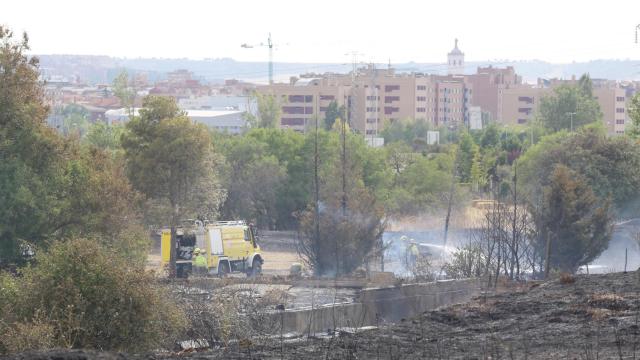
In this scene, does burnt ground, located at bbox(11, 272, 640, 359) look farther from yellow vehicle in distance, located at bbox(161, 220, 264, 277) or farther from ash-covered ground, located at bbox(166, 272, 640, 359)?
yellow vehicle in distance, located at bbox(161, 220, 264, 277)

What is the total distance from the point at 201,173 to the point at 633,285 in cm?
2644

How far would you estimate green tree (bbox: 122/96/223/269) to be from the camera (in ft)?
154

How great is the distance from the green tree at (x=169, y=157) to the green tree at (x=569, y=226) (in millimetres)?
12601

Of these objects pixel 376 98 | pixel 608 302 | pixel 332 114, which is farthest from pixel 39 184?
pixel 376 98

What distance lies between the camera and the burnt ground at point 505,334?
51.9 ft

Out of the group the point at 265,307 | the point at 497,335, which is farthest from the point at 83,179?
the point at 497,335

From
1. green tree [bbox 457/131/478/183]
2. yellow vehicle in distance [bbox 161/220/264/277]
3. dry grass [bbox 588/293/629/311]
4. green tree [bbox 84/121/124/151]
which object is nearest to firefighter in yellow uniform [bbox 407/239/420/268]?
yellow vehicle in distance [bbox 161/220/264/277]

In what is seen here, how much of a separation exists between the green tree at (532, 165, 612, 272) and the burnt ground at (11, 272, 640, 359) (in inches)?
714

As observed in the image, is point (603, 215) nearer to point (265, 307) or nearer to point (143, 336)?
point (265, 307)

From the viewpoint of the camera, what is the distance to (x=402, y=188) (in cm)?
7456

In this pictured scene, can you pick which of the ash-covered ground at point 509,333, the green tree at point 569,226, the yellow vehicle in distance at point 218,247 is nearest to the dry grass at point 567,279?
the ash-covered ground at point 509,333

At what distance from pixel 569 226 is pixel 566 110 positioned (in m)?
82.9

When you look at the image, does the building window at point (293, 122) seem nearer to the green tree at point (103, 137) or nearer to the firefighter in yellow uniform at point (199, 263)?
the green tree at point (103, 137)

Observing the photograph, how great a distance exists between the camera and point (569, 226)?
42281 millimetres
